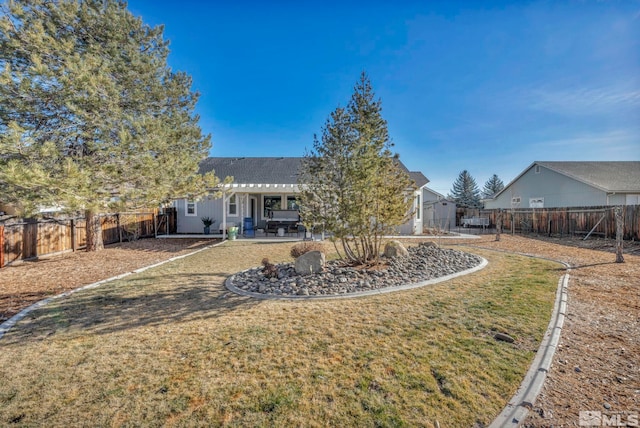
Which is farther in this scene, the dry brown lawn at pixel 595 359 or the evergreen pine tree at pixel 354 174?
the evergreen pine tree at pixel 354 174

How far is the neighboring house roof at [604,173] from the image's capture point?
17094 millimetres

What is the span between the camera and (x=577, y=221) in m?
15.4

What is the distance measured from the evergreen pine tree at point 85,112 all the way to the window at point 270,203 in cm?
684

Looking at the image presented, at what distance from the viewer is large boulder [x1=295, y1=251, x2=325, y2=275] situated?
6.38m

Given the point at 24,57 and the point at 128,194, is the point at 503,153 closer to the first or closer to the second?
the point at 128,194

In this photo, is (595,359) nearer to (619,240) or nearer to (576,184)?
(619,240)

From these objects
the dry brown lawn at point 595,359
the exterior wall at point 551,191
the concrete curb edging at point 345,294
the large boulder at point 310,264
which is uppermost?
the exterior wall at point 551,191

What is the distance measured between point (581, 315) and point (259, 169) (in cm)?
1789

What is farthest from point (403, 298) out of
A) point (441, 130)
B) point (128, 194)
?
point (441, 130)

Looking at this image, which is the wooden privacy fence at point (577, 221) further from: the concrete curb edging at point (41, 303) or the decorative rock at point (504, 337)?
the concrete curb edging at point (41, 303)

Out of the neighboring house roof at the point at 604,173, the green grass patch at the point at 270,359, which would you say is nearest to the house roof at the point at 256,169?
the green grass patch at the point at 270,359

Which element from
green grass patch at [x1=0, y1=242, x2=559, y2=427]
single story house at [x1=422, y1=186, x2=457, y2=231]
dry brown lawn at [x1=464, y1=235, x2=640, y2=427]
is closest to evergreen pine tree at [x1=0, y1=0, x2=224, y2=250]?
green grass patch at [x1=0, y1=242, x2=559, y2=427]

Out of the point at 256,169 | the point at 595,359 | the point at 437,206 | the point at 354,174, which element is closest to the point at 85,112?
the point at 354,174

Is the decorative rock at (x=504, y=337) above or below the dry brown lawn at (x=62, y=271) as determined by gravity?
below
